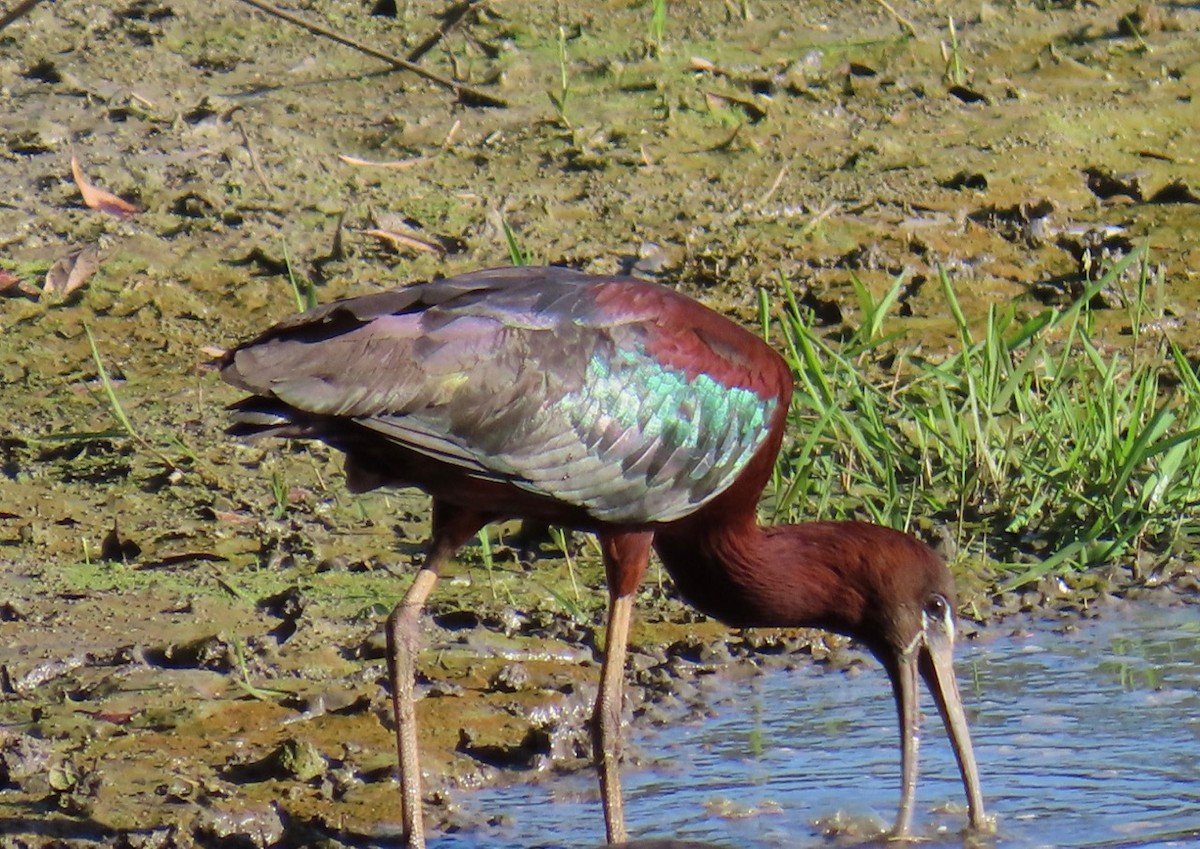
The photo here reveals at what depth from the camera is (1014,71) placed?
9453 millimetres

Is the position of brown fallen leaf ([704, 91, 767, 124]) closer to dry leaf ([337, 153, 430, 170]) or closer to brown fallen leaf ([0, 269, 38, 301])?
dry leaf ([337, 153, 430, 170])

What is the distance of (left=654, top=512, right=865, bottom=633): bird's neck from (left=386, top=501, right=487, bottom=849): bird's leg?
0.51 metres

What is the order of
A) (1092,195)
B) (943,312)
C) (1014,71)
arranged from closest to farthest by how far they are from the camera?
(943,312) < (1092,195) < (1014,71)

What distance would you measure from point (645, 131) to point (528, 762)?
4.13 metres

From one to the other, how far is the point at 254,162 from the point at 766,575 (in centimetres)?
381

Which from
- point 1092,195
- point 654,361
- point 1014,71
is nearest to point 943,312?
point 1092,195

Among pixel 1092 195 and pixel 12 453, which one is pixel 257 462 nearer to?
pixel 12 453

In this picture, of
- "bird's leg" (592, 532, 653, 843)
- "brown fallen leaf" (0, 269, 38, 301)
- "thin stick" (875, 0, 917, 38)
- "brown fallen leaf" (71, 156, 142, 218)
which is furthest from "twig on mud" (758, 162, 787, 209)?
"bird's leg" (592, 532, 653, 843)

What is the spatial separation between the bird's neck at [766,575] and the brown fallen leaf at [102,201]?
3.48 meters

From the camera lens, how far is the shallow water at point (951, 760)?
4.86m

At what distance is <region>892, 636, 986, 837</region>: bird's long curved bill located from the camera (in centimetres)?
493

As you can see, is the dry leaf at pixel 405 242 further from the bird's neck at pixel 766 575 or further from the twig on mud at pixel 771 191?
the bird's neck at pixel 766 575

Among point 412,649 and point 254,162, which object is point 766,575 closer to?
point 412,649

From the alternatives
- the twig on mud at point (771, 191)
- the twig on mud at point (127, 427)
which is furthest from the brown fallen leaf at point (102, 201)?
the twig on mud at point (771, 191)
